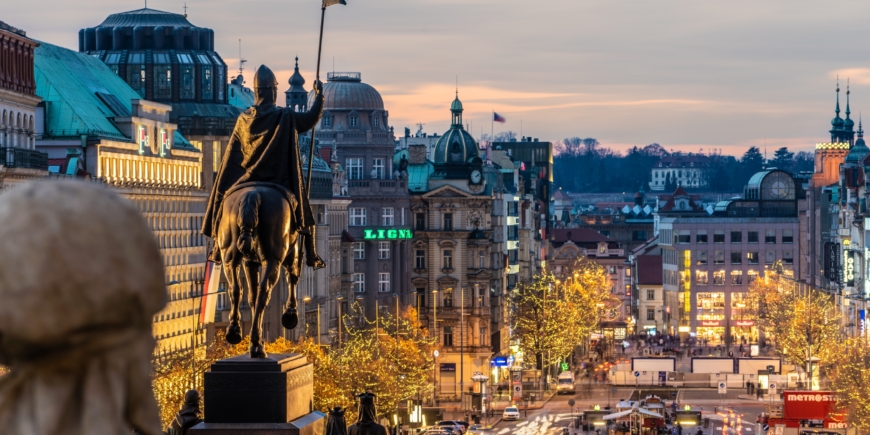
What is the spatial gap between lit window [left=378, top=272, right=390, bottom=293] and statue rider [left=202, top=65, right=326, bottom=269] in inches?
6357

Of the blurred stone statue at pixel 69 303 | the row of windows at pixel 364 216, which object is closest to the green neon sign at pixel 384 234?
the row of windows at pixel 364 216

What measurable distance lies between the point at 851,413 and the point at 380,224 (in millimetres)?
85366

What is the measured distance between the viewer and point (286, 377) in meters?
23.5

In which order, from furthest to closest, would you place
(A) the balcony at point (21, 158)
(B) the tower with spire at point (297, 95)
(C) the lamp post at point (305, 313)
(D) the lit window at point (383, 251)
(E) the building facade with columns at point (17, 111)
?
1. (D) the lit window at point (383, 251)
2. (B) the tower with spire at point (297, 95)
3. (C) the lamp post at point (305, 313)
4. (E) the building facade with columns at point (17, 111)
5. (A) the balcony at point (21, 158)

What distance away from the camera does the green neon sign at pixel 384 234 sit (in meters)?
187

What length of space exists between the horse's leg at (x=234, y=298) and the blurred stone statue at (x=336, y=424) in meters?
1.45

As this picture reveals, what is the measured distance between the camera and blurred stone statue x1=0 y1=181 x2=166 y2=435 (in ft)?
22.1

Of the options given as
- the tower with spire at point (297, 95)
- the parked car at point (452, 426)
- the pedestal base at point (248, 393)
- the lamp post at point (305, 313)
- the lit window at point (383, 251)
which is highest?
the tower with spire at point (297, 95)

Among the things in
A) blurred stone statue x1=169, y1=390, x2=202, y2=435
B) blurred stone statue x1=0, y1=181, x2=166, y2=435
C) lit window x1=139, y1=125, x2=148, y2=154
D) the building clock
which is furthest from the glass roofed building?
blurred stone statue x1=0, y1=181, x2=166, y2=435

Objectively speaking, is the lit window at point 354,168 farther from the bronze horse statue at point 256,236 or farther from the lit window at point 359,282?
the bronze horse statue at point 256,236

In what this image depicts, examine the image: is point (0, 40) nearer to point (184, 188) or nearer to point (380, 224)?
point (184, 188)

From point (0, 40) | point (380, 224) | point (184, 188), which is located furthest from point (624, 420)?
point (380, 224)

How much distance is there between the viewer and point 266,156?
83.0 ft

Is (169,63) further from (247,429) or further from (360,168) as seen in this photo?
(247,429)
